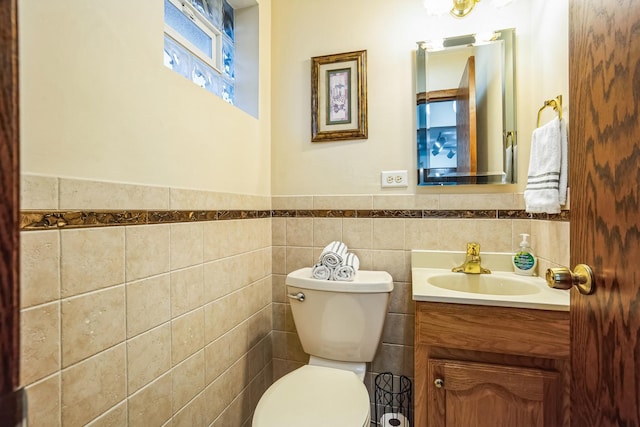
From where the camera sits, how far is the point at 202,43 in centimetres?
140

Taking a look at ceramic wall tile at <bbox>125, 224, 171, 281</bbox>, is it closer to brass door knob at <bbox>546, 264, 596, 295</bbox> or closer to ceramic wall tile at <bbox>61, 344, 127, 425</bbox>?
ceramic wall tile at <bbox>61, 344, 127, 425</bbox>

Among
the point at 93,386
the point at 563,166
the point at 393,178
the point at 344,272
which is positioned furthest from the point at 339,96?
the point at 93,386

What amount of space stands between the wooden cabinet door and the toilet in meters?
0.26

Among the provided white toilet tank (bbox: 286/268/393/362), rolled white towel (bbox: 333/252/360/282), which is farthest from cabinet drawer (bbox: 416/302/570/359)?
rolled white towel (bbox: 333/252/360/282)

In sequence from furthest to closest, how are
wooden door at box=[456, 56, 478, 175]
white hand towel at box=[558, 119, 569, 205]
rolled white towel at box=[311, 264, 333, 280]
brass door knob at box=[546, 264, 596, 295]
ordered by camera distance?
wooden door at box=[456, 56, 478, 175], rolled white towel at box=[311, 264, 333, 280], white hand towel at box=[558, 119, 569, 205], brass door knob at box=[546, 264, 596, 295]

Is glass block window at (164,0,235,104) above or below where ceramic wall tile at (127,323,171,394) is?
above

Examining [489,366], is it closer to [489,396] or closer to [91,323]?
[489,396]

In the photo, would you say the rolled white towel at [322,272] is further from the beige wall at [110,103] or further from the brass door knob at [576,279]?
the brass door knob at [576,279]

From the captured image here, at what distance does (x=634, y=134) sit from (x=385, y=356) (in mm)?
1374

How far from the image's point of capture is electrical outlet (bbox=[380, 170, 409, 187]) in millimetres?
1514

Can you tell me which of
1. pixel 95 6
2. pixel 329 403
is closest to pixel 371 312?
pixel 329 403

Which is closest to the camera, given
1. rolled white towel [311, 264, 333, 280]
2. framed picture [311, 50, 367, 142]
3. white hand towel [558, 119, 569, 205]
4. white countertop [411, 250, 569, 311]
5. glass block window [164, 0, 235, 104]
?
white countertop [411, 250, 569, 311]

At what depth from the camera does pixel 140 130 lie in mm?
884

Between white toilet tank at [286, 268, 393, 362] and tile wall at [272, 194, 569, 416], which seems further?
tile wall at [272, 194, 569, 416]
